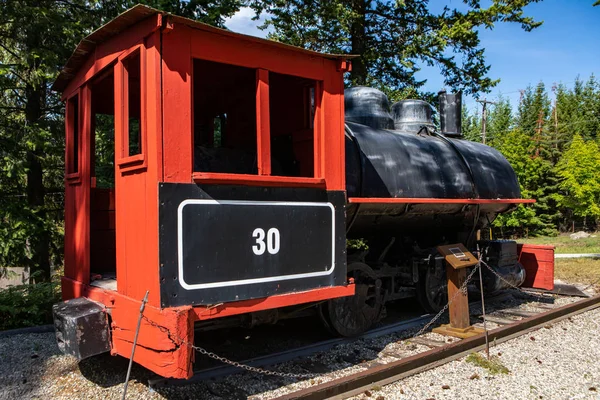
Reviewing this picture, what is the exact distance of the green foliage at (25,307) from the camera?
6723mm

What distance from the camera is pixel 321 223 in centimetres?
498

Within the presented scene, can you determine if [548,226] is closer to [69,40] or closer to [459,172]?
[459,172]

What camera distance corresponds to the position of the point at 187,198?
4.04 metres

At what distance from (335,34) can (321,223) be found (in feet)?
37.7

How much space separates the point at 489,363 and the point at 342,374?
1.63 m

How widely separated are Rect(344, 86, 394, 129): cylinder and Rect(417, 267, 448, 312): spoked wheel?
235 centimetres

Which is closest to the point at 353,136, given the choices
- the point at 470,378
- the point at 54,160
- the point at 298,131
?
the point at 298,131

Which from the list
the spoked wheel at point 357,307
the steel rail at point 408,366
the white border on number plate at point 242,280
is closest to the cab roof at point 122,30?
the white border on number plate at point 242,280

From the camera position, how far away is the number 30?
14.6 ft

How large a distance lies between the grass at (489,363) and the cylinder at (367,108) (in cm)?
354

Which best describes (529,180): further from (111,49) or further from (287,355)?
(111,49)

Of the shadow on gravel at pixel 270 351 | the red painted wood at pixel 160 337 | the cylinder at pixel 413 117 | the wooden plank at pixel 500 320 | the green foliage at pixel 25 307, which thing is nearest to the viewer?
the red painted wood at pixel 160 337

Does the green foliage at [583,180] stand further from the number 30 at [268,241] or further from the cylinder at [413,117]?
the number 30 at [268,241]

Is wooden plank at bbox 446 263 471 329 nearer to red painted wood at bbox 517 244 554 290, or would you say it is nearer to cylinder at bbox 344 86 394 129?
cylinder at bbox 344 86 394 129
